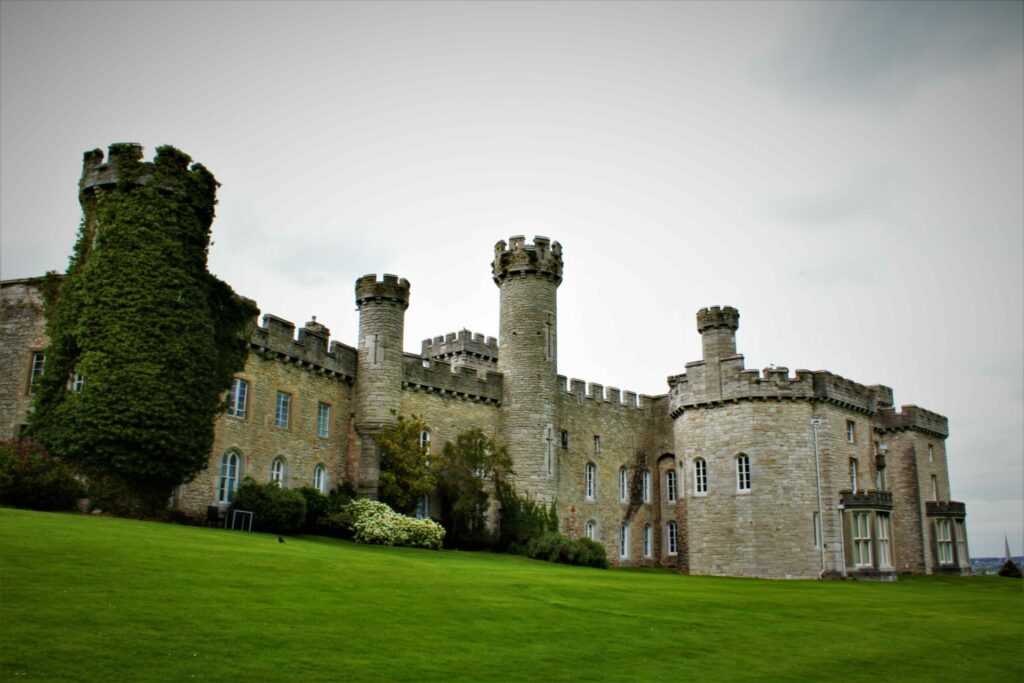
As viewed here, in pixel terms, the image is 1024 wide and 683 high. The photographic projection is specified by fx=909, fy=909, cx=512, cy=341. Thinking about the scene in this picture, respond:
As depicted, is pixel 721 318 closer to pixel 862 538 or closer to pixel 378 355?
pixel 862 538

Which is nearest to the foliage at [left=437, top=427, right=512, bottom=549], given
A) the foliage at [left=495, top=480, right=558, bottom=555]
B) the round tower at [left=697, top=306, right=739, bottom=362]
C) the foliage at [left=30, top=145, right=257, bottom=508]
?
the foliage at [left=495, top=480, right=558, bottom=555]

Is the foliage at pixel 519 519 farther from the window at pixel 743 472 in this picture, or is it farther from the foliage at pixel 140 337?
the foliage at pixel 140 337

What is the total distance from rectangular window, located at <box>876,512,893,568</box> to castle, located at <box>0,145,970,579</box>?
0.27 feet

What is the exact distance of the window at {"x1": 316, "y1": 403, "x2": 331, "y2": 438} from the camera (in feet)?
105

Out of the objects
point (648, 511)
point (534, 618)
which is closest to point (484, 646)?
point (534, 618)

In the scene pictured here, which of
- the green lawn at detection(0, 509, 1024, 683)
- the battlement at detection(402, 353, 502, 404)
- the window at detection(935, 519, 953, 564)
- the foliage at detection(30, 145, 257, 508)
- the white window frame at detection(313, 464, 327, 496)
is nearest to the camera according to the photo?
the green lawn at detection(0, 509, 1024, 683)

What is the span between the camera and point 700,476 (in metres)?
39.4

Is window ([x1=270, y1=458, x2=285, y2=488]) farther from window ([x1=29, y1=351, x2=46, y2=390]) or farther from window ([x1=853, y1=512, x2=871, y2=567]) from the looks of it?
window ([x1=853, y1=512, x2=871, y2=567])

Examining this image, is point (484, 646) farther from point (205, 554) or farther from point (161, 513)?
point (161, 513)

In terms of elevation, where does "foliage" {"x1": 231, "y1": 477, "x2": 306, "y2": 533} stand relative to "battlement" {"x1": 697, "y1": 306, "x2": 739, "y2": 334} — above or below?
below

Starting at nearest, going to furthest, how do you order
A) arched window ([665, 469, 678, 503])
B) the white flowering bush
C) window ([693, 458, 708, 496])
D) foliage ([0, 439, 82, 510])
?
1. foliage ([0, 439, 82, 510])
2. the white flowering bush
3. window ([693, 458, 708, 496])
4. arched window ([665, 469, 678, 503])

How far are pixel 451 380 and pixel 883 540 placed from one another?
18927 mm

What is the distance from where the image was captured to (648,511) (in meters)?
44.5

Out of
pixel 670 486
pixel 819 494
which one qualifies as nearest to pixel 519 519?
pixel 670 486
